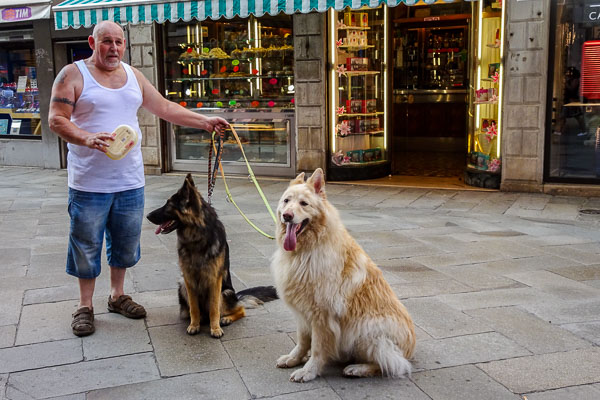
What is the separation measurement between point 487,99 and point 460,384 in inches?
280

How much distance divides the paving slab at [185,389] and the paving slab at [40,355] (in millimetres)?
554

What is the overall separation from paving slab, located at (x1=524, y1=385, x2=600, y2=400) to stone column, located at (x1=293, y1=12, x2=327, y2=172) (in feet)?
24.3

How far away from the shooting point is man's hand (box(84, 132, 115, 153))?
382 centimetres

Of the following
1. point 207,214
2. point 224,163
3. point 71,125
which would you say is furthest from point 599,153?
point 71,125

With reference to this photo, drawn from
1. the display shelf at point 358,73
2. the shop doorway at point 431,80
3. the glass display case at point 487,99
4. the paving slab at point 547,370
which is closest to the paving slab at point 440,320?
the paving slab at point 547,370

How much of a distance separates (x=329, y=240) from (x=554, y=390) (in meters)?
1.43

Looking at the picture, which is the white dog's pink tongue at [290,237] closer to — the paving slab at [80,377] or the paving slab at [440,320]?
the paving slab at [80,377]

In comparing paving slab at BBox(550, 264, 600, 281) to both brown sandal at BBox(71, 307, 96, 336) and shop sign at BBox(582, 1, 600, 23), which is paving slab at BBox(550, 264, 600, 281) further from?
shop sign at BBox(582, 1, 600, 23)

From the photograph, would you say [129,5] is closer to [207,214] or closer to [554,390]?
[207,214]

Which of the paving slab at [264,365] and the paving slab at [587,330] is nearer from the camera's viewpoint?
the paving slab at [264,365]

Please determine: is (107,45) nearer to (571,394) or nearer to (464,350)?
(464,350)

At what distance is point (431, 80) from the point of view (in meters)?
14.9

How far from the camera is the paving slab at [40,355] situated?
12.4 feet

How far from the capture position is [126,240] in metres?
4.52
